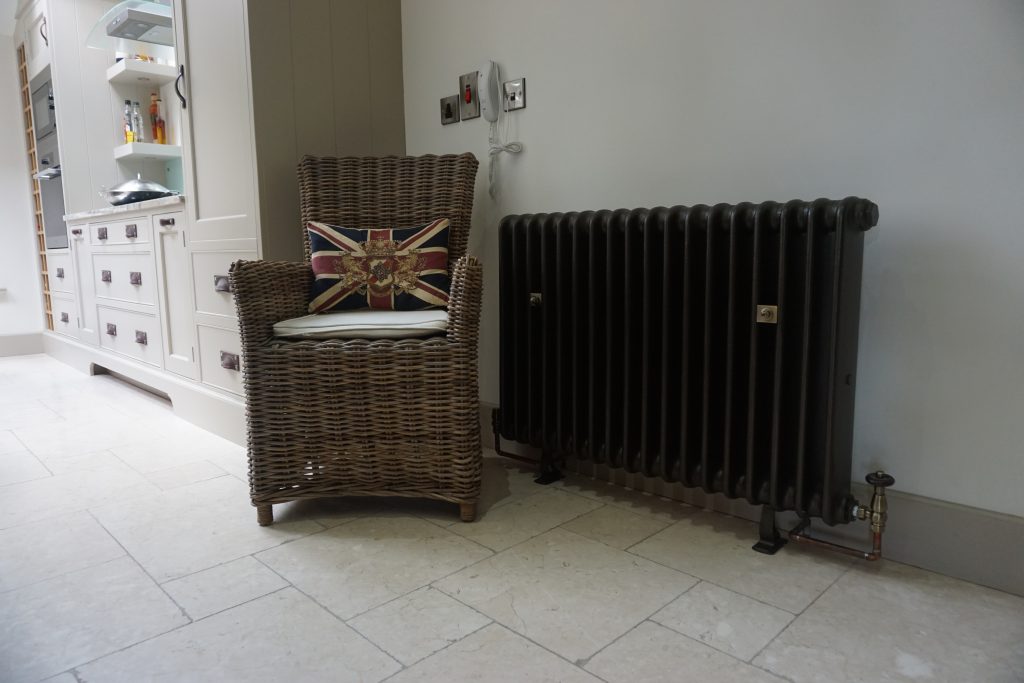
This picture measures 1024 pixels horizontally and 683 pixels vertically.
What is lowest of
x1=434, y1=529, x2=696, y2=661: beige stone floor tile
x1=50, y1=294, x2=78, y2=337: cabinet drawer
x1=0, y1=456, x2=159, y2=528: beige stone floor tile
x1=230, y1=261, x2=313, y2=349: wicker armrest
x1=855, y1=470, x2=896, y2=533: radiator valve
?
x1=0, y1=456, x2=159, y2=528: beige stone floor tile

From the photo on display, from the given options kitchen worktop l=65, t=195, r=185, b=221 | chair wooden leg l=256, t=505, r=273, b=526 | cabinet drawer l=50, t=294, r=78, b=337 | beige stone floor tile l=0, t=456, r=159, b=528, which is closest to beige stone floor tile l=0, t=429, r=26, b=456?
beige stone floor tile l=0, t=456, r=159, b=528

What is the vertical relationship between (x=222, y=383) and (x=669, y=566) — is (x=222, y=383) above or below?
above

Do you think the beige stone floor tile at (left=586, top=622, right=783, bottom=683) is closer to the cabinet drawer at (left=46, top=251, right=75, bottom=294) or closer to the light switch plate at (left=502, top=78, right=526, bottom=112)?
the light switch plate at (left=502, top=78, right=526, bottom=112)

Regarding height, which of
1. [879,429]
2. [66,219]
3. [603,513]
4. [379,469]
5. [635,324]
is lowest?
[603,513]

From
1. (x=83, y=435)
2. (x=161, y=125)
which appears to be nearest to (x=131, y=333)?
(x=83, y=435)

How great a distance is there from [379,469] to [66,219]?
315cm

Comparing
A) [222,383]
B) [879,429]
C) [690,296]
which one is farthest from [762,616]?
[222,383]

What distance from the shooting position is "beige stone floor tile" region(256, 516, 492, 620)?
1.26 m

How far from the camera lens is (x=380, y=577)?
132 cm

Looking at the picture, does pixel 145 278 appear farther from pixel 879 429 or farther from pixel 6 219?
pixel 879 429

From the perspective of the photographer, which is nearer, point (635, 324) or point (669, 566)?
point (669, 566)

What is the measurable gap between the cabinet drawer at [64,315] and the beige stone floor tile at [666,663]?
384 cm

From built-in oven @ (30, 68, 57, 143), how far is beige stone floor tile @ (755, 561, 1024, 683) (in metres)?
4.39

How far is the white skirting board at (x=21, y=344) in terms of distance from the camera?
435cm
